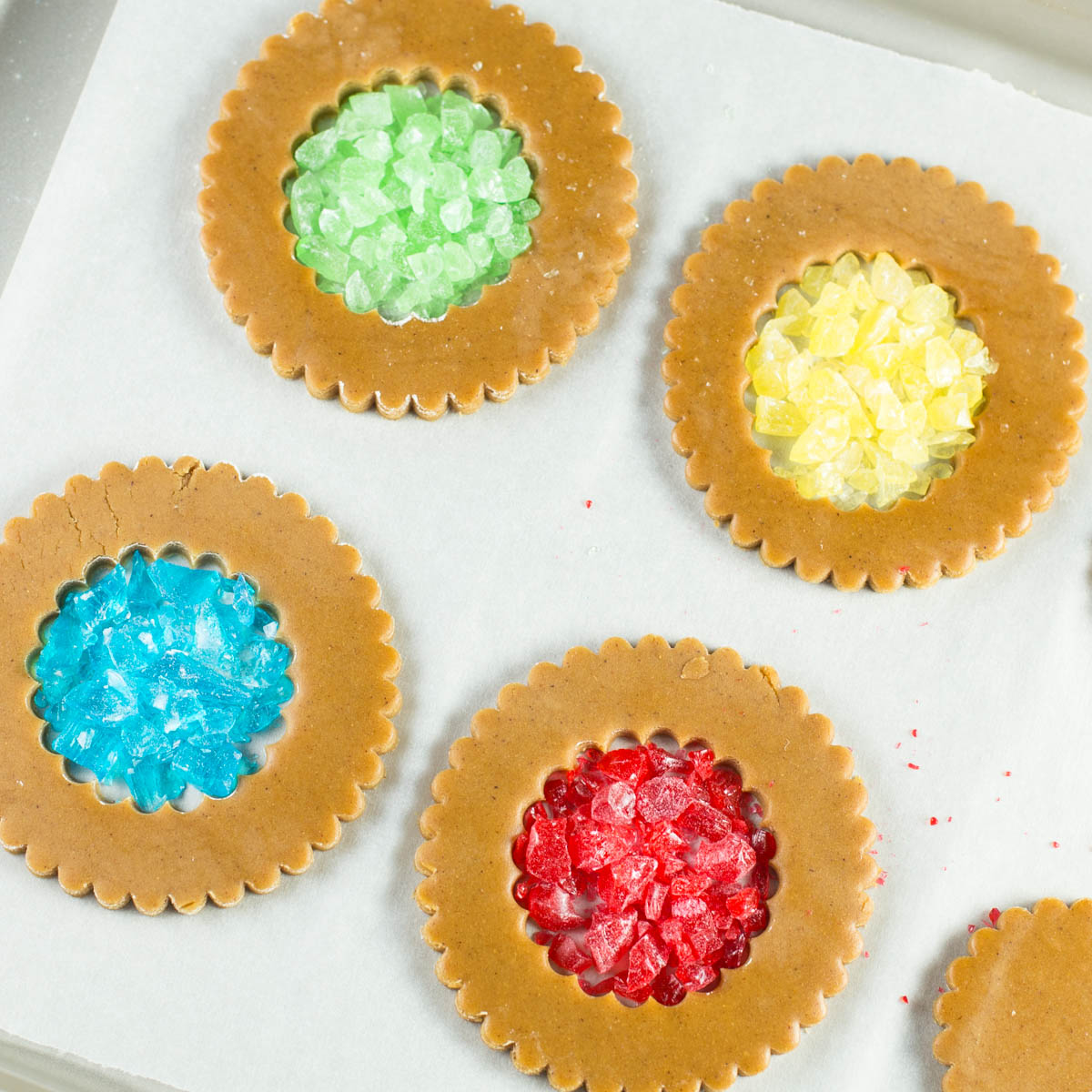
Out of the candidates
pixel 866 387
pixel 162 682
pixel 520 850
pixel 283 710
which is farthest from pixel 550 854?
pixel 866 387

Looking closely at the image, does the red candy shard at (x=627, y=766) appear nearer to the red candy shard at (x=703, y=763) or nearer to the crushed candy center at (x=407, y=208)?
the red candy shard at (x=703, y=763)

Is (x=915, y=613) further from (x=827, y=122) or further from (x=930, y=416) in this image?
(x=827, y=122)

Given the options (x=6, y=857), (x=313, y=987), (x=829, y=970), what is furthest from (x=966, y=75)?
(x=6, y=857)

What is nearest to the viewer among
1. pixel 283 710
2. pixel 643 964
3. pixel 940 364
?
pixel 643 964

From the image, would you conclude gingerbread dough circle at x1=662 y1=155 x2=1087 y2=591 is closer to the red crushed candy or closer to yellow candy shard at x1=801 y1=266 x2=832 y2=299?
yellow candy shard at x1=801 y1=266 x2=832 y2=299

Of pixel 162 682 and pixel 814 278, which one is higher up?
pixel 814 278

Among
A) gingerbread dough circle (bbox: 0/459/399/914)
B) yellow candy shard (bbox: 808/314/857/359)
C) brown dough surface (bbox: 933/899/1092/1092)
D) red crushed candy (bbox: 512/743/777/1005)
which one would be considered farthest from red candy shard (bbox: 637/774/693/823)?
yellow candy shard (bbox: 808/314/857/359)

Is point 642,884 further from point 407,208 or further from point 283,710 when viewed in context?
point 407,208

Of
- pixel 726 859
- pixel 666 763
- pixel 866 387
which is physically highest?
pixel 866 387

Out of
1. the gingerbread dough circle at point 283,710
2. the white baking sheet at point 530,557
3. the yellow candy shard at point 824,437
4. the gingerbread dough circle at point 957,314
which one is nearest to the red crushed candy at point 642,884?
the white baking sheet at point 530,557
